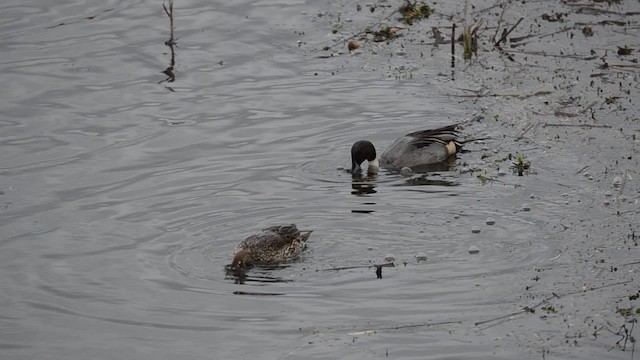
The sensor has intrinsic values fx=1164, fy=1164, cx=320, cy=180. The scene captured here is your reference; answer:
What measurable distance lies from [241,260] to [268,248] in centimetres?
42

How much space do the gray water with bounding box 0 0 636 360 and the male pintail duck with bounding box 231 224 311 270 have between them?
0.74 feet

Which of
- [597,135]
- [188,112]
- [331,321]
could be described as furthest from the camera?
[188,112]

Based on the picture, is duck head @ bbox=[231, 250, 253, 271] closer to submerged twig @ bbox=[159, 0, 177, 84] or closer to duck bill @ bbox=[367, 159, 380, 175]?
duck bill @ bbox=[367, 159, 380, 175]

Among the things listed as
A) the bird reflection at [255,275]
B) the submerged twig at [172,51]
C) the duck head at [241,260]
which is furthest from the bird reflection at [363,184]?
the submerged twig at [172,51]

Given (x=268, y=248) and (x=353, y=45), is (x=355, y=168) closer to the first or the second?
(x=268, y=248)

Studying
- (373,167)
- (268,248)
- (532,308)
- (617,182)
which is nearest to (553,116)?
(373,167)

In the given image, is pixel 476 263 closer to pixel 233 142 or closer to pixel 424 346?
pixel 424 346

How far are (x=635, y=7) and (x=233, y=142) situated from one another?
29.2ft

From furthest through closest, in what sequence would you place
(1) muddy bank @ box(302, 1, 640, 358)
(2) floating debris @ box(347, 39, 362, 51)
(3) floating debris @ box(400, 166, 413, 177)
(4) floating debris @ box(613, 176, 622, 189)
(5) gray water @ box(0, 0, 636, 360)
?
(2) floating debris @ box(347, 39, 362, 51), (3) floating debris @ box(400, 166, 413, 177), (4) floating debris @ box(613, 176, 622, 189), (5) gray water @ box(0, 0, 636, 360), (1) muddy bank @ box(302, 1, 640, 358)

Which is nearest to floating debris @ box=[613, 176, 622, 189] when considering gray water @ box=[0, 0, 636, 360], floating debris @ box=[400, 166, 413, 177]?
gray water @ box=[0, 0, 636, 360]

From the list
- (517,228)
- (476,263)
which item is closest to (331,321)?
Answer: (476,263)

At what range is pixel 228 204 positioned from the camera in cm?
1515

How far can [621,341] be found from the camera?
1034 centimetres

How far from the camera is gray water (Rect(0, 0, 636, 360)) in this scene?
441 inches
